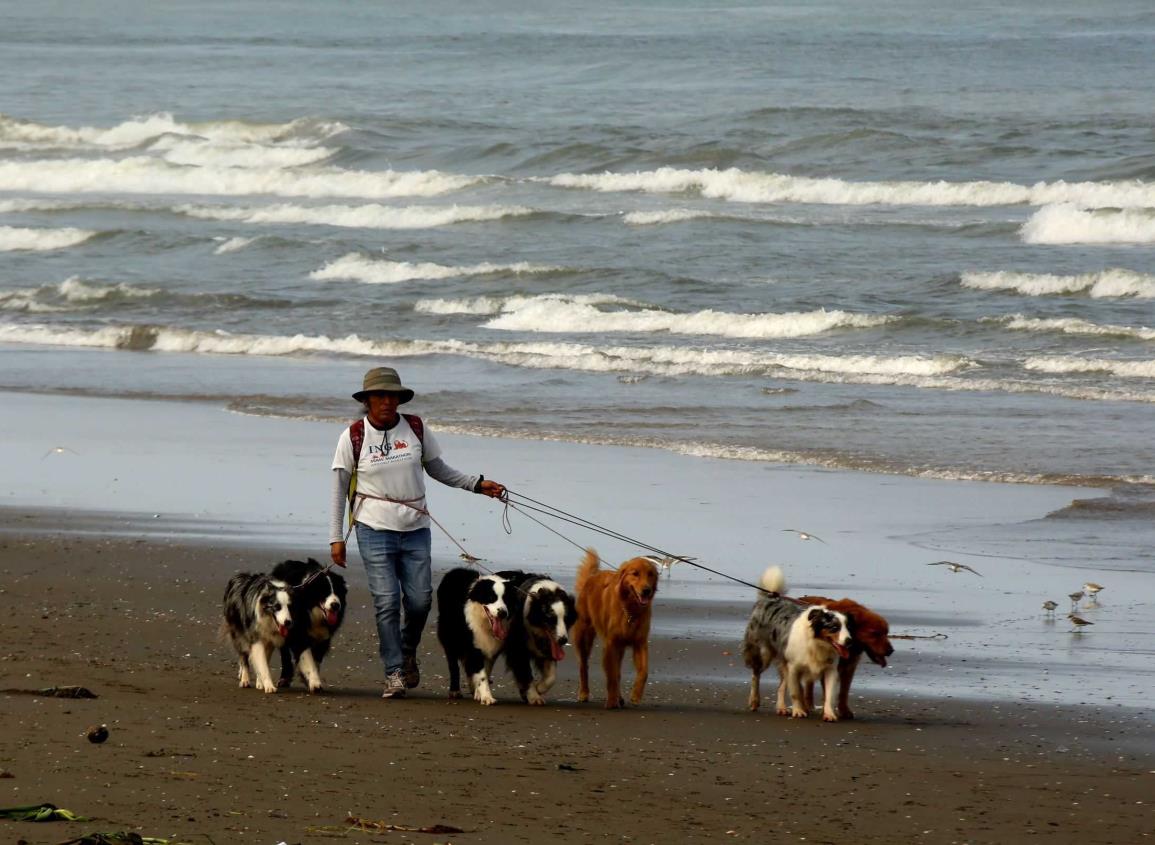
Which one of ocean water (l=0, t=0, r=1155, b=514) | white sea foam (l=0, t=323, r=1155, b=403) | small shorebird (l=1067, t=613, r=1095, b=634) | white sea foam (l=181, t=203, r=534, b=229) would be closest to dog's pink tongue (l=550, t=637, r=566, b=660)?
small shorebird (l=1067, t=613, r=1095, b=634)

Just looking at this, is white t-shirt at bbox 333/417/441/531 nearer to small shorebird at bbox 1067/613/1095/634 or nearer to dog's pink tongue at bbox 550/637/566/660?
dog's pink tongue at bbox 550/637/566/660

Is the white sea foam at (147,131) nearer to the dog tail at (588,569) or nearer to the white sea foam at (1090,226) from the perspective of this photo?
the white sea foam at (1090,226)

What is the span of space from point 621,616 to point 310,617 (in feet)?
A: 5.00

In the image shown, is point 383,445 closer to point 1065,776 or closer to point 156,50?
point 1065,776

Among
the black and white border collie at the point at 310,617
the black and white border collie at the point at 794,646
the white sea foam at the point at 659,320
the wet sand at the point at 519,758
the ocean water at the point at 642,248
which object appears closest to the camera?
the wet sand at the point at 519,758

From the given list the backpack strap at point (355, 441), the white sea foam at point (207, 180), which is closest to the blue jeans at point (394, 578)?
the backpack strap at point (355, 441)

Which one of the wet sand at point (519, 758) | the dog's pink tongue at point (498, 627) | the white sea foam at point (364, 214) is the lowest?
the wet sand at point (519, 758)

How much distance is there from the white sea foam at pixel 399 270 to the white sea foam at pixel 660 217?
4523 mm

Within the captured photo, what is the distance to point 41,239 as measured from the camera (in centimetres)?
3491

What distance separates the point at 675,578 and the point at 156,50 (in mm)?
77805

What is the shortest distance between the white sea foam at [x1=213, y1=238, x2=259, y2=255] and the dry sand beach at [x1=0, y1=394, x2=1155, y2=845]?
695 inches

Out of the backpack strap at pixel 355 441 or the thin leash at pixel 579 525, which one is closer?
the backpack strap at pixel 355 441

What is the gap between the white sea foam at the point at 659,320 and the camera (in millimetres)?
23859

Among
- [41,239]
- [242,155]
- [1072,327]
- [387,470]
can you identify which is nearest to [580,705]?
[387,470]
